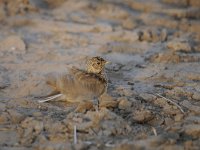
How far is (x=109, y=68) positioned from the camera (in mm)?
7562

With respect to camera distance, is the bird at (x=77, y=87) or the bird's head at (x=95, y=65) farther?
the bird's head at (x=95, y=65)

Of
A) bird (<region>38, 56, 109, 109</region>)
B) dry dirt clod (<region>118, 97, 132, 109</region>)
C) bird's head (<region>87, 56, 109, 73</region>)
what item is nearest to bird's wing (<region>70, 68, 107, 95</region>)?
bird (<region>38, 56, 109, 109</region>)

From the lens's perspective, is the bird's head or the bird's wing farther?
the bird's head

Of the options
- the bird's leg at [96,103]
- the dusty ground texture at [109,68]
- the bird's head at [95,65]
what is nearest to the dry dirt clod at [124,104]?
the dusty ground texture at [109,68]

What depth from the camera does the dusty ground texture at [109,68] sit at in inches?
210

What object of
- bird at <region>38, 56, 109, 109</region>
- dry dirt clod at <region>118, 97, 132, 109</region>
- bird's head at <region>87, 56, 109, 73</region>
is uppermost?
bird's head at <region>87, 56, 109, 73</region>

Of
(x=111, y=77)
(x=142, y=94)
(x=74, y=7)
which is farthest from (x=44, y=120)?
(x=74, y=7)

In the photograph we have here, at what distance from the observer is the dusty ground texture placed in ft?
17.5

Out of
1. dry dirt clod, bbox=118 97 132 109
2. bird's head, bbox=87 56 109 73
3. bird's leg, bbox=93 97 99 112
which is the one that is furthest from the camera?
bird's head, bbox=87 56 109 73

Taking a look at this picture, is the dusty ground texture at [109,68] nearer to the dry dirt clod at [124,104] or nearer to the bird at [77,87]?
the dry dirt clod at [124,104]

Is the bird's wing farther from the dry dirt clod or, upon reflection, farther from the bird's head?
the dry dirt clod

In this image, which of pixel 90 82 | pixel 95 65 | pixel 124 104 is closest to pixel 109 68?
pixel 95 65

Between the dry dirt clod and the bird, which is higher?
the bird

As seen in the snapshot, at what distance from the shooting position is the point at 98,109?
18.8 ft
